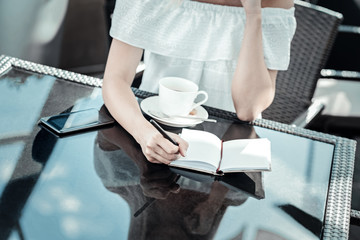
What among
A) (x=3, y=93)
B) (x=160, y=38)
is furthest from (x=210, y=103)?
(x=3, y=93)

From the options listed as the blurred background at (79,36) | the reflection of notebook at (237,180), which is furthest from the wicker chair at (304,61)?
the reflection of notebook at (237,180)

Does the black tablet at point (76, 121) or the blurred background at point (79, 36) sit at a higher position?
the black tablet at point (76, 121)

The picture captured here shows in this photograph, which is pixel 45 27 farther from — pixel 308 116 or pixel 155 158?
pixel 155 158

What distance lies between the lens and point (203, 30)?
148 centimetres

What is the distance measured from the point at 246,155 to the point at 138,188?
26cm

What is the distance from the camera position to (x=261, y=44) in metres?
1.40

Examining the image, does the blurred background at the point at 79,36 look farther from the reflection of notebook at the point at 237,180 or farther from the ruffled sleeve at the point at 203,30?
the reflection of notebook at the point at 237,180

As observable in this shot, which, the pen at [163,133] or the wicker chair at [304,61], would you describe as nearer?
the pen at [163,133]

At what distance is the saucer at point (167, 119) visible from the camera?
120 cm

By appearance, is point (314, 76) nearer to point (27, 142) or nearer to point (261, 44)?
point (261, 44)

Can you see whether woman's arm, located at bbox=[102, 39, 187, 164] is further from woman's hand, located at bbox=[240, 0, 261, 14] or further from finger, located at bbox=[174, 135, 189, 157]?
woman's hand, located at bbox=[240, 0, 261, 14]

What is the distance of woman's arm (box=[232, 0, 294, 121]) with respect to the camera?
1.37 m

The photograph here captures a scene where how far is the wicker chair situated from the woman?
1.41 feet

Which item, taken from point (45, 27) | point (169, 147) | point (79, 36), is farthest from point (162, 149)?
point (79, 36)
